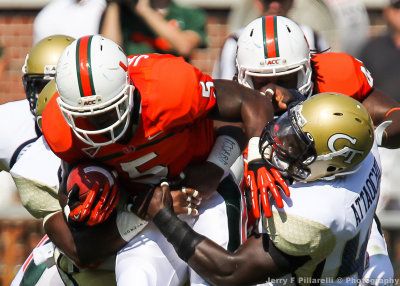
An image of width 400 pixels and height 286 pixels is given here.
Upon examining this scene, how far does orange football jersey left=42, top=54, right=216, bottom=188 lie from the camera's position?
14.4 ft

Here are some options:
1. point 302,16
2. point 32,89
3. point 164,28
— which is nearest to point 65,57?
point 32,89

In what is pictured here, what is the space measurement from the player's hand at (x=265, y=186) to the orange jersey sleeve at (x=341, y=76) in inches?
44.0

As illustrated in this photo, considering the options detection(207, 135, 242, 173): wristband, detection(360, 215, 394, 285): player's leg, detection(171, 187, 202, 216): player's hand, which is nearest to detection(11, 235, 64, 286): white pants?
detection(171, 187, 202, 216): player's hand

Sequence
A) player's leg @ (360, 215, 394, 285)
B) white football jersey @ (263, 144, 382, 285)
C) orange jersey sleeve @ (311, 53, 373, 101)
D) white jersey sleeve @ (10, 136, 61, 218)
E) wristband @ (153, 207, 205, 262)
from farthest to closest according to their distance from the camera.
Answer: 1. orange jersey sleeve @ (311, 53, 373, 101)
2. player's leg @ (360, 215, 394, 285)
3. white jersey sleeve @ (10, 136, 61, 218)
4. wristband @ (153, 207, 205, 262)
5. white football jersey @ (263, 144, 382, 285)

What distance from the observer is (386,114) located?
5250mm

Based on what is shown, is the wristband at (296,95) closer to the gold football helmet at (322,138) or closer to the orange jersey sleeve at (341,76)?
the orange jersey sleeve at (341,76)

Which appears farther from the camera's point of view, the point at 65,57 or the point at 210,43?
the point at 210,43

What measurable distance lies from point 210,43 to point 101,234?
13.9 ft

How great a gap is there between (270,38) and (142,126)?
1.16 meters

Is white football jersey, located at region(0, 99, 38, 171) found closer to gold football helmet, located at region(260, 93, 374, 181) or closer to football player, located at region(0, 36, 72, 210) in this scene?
football player, located at region(0, 36, 72, 210)

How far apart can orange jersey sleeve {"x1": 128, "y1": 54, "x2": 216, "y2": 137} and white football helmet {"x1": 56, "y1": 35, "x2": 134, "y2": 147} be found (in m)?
0.13

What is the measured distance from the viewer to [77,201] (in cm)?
440

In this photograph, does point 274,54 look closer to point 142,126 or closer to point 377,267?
point 142,126

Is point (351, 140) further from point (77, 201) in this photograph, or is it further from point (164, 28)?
point (164, 28)
